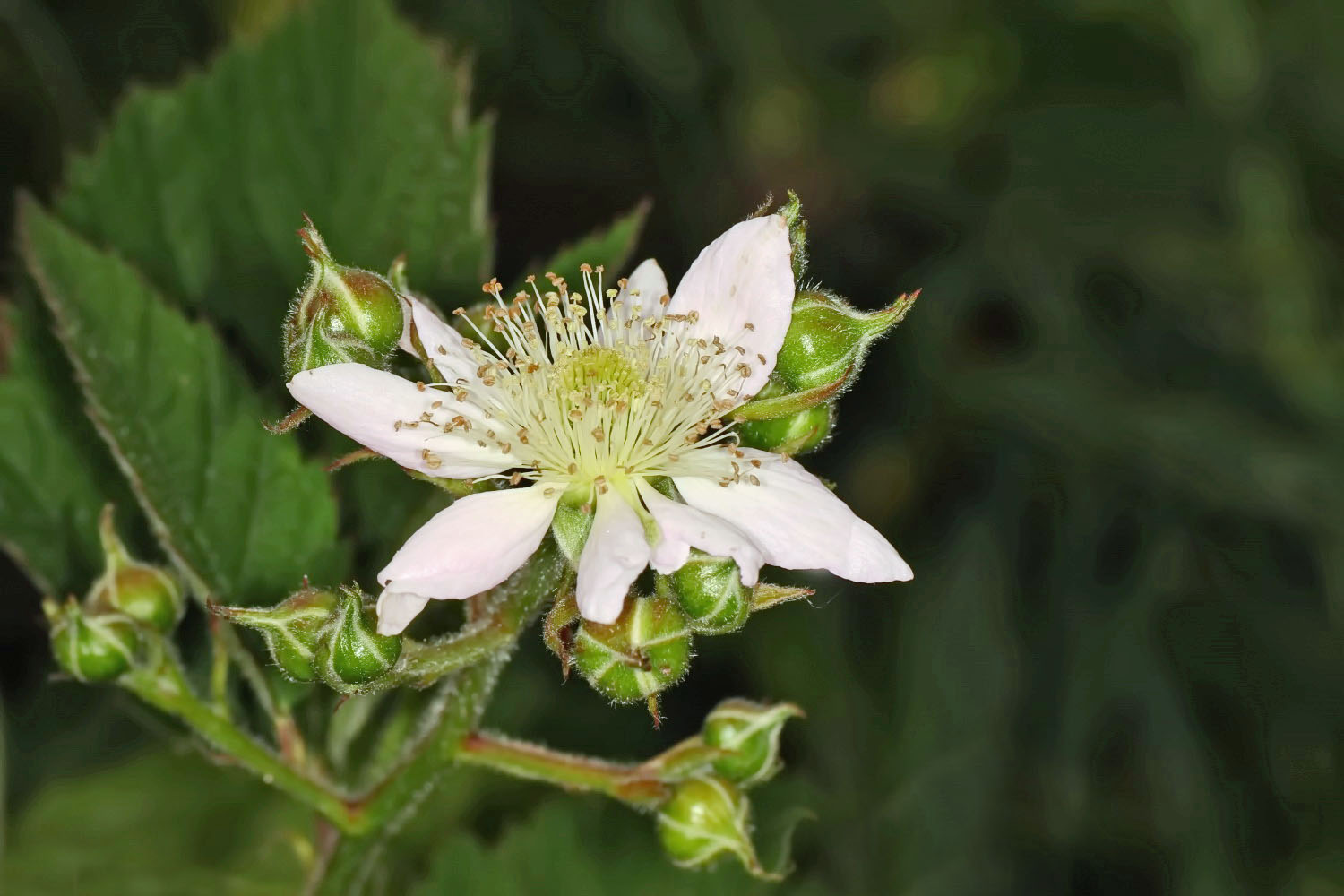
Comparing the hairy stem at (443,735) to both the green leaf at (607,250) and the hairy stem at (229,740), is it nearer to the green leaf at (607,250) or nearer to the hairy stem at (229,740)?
the hairy stem at (229,740)

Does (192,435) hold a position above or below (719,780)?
above

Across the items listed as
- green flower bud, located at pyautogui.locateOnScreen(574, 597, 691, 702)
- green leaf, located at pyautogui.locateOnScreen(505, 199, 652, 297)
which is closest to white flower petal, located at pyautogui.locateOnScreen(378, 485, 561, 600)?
green flower bud, located at pyautogui.locateOnScreen(574, 597, 691, 702)

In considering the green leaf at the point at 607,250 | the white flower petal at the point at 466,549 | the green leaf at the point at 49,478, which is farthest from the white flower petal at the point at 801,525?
the green leaf at the point at 49,478

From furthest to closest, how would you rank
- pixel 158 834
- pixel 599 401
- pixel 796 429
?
pixel 158 834
pixel 599 401
pixel 796 429

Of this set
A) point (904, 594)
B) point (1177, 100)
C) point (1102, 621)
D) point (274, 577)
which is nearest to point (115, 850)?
point (274, 577)

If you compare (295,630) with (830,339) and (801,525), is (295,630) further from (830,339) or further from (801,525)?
(830,339)

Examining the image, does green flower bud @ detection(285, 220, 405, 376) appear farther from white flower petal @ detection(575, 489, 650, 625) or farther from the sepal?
the sepal

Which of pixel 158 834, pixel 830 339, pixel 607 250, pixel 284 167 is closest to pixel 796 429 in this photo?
pixel 830 339
